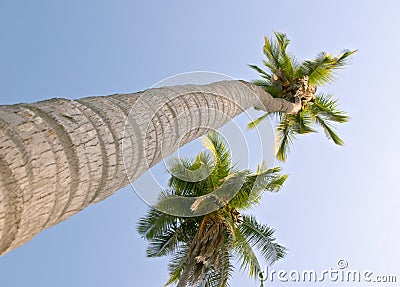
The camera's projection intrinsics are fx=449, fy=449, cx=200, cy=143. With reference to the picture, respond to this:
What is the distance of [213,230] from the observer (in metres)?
13.9

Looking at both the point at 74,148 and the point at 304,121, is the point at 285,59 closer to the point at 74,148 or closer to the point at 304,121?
the point at 304,121

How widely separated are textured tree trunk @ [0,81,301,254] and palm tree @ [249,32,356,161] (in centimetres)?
816

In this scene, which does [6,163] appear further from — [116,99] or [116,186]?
[116,99]

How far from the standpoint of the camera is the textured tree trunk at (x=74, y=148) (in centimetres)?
240

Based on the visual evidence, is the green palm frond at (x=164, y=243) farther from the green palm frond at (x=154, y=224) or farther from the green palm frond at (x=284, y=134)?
the green palm frond at (x=284, y=134)

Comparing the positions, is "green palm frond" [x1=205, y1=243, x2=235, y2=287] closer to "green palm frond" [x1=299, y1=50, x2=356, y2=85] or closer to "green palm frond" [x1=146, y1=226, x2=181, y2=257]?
"green palm frond" [x1=146, y1=226, x2=181, y2=257]

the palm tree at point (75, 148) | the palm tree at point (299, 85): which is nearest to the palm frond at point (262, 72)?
the palm tree at point (299, 85)

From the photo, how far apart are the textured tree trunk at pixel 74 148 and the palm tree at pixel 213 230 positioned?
805 cm

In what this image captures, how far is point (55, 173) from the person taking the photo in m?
2.64

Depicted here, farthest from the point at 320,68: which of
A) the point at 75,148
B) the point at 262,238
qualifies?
the point at 75,148

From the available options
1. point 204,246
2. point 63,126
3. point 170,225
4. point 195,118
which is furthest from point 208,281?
point 63,126

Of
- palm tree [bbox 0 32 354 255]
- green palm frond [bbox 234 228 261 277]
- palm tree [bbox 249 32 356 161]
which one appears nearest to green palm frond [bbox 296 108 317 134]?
palm tree [bbox 249 32 356 161]

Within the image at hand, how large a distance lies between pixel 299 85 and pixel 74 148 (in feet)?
35.1

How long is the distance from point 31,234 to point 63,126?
2.36 feet
